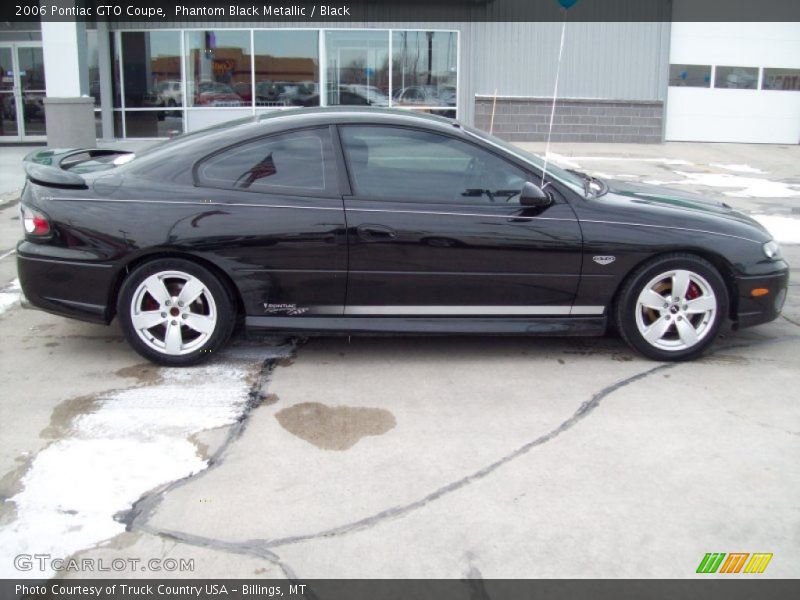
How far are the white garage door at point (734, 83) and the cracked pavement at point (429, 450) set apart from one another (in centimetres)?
1599

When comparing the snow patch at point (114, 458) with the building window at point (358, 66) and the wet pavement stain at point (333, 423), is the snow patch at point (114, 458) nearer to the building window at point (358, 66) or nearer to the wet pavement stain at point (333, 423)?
the wet pavement stain at point (333, 423)

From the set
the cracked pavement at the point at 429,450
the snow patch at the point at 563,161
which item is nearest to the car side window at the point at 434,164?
the cracked pavement at the point at 429,450

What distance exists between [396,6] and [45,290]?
52.5 feet

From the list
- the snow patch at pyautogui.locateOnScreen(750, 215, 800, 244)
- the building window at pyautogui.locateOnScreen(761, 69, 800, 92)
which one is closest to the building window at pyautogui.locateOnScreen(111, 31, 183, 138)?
the snow patch at pyautogui.locateOnScreen(750, 215, 800, 244)

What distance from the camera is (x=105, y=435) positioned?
428cm

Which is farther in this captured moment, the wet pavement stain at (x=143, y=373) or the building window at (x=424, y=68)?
the building window at (x=424, y=68)

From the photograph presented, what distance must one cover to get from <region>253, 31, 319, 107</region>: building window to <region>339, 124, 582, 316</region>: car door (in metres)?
15.1

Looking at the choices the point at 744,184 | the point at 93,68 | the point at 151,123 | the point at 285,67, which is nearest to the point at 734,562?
the point at 744,184

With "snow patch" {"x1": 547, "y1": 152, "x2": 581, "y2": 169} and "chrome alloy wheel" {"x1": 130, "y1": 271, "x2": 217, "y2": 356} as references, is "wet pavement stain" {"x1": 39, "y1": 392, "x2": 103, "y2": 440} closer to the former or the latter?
"chrome alloy wheel" {"x1": 130, "y1": 271, "x2": 217, "y2": 356}

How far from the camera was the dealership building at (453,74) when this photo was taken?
1931cm

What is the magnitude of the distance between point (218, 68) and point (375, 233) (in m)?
15.8

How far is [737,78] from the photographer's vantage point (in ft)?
67.8

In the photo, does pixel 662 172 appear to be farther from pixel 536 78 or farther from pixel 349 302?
pixel 349 302

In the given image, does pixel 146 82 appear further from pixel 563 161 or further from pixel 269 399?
pixel 269 399
